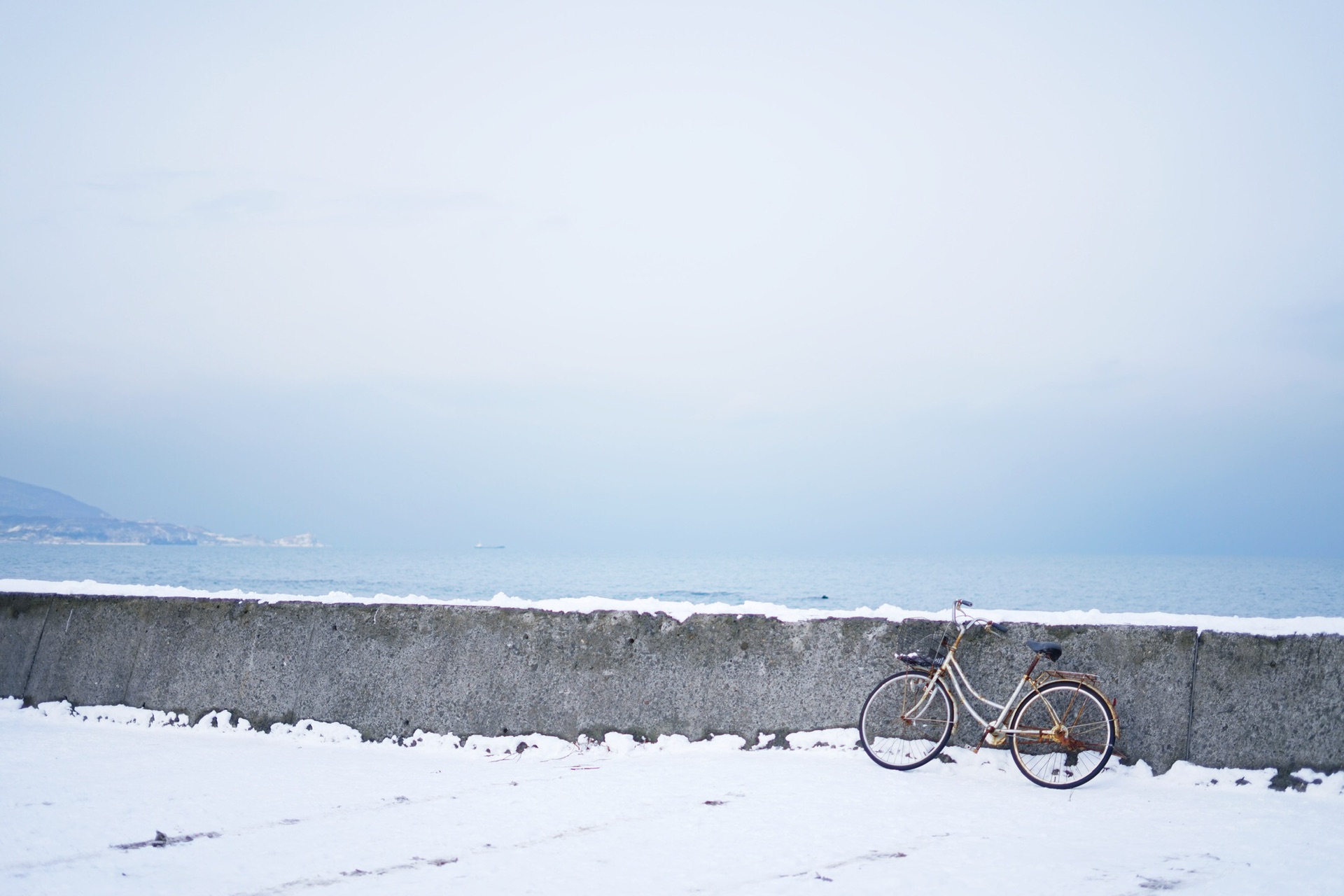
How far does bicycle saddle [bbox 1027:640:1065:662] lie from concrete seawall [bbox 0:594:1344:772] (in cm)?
36

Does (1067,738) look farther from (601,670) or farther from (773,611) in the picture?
(601,670)

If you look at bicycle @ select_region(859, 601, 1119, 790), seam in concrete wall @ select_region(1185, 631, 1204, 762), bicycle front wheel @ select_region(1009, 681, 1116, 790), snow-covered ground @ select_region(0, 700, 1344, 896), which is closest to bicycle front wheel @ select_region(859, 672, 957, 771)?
bicycle @ select_region(859, 601, 1119, 790)

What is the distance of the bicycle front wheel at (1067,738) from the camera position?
18.2ft

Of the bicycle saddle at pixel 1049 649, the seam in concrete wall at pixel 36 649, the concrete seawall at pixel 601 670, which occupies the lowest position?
the seam in concrete wall at pixel 36 649

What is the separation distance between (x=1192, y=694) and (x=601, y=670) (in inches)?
140

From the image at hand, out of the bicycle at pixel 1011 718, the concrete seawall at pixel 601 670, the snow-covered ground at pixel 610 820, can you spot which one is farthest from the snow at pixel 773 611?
the snow-covered ground at pixel 610 820

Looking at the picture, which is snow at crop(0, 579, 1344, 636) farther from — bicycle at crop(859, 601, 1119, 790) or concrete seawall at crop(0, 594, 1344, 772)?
bicycle at crop(859, 601, 1119, 790)

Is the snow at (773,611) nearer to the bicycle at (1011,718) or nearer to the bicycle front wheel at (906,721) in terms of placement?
the bicycle at (1011,718)

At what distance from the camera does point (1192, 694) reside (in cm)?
569

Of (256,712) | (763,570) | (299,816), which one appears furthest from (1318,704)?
(763,570)

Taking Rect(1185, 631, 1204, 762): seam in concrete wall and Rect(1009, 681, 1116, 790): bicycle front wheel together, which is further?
Rect(1185, 631, 1204, 762): seam in concrete wall

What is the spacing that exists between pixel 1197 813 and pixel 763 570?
8632 cm

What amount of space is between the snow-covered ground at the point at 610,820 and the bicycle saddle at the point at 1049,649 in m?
0.74

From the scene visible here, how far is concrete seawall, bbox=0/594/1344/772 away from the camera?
18.5 ft
